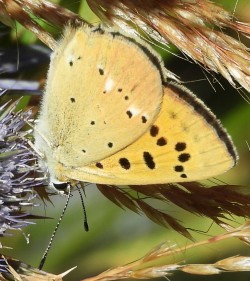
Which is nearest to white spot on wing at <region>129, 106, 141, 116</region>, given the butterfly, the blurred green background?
the butterfly

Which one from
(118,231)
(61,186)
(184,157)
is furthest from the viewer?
(118,231)

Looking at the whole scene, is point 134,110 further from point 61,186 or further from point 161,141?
point 61,186

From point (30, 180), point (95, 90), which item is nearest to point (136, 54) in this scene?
point (95, 90)

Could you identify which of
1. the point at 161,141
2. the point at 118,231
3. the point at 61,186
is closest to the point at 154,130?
the point at 161,141

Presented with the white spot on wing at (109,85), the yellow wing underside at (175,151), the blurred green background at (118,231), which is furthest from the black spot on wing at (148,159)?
the blurred green background at (118,231)

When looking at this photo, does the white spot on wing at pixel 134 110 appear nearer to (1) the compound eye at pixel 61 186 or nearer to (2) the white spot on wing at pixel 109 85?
(2) the white spot on wing at pixel 109 85

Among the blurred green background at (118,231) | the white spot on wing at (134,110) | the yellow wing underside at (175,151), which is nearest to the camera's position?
the yellow wing underside at (175,151)
